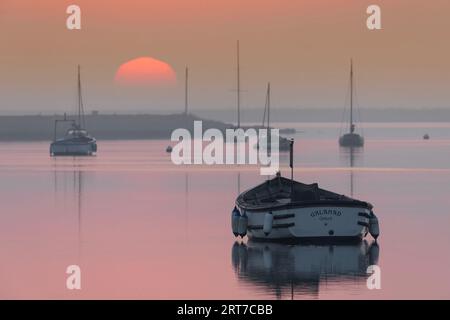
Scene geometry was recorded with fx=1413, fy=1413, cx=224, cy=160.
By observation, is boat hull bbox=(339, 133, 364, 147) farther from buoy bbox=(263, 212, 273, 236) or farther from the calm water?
buoy bbox=(263, 212, 273, 236)

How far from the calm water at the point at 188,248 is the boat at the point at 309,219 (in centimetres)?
54

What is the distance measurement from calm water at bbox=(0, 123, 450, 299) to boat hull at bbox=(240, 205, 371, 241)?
53cm

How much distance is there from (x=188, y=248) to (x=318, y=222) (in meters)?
4.44

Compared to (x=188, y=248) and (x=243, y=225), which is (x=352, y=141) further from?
(x=188, y=248)

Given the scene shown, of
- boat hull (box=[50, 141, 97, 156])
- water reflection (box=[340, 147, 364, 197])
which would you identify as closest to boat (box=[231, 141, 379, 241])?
water reflection (box=[340, 147, 364, 197])

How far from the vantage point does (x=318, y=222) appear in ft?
150

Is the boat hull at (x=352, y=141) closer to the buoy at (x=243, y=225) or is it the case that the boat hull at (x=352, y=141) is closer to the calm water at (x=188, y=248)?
the calm water at (x=188, y=248)

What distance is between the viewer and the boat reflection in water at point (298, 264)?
125 ft

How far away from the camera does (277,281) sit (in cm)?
3875

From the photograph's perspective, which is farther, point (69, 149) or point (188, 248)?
point (69, 149)

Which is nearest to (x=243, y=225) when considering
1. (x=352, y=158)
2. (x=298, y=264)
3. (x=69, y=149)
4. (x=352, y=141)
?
(x=298, y=264)

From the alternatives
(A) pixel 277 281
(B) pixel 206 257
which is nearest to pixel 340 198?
(B) pixel 206 257

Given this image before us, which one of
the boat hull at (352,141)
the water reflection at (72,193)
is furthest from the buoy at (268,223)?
the boat hull at (352,141)
